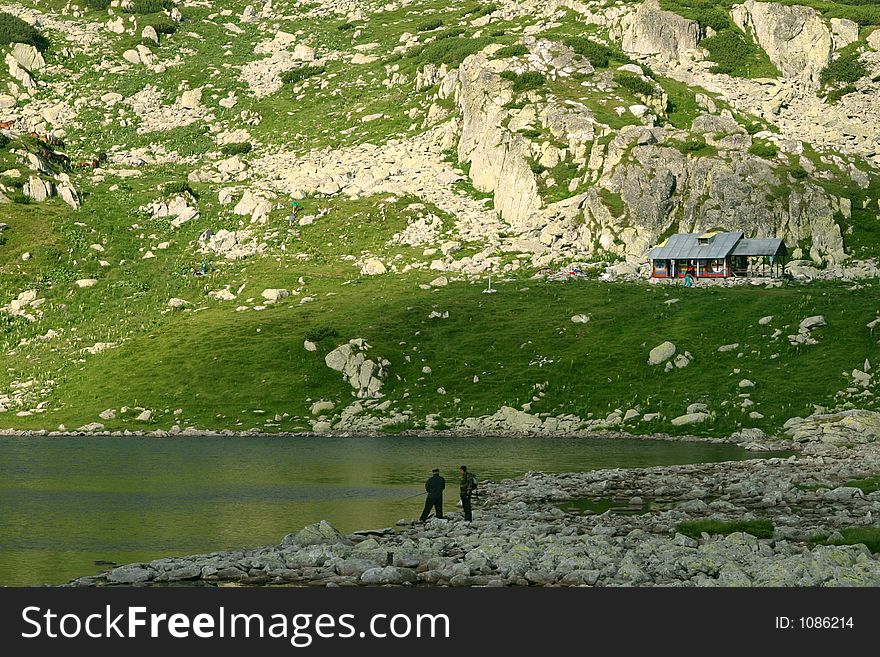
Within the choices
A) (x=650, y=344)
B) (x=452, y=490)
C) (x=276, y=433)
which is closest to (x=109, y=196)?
(x=276, y=433)

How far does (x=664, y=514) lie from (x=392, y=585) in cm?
1730

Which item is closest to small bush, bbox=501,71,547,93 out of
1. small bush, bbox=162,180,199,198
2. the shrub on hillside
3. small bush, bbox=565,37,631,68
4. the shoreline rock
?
the shrub on hillside

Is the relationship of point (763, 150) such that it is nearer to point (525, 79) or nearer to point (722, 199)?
point (722, 199)

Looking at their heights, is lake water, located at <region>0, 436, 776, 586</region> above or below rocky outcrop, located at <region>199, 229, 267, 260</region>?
below

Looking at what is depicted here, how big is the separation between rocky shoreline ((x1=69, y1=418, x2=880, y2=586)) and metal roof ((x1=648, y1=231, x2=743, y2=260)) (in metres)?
86.5

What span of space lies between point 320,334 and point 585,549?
268 feet

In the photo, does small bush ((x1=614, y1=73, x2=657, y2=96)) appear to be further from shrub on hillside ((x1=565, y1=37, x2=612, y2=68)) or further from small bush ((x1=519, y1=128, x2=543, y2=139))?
small bush ((x1=519, y1=128, x2=543, y2=139))

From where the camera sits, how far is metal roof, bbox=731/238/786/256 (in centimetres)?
13475

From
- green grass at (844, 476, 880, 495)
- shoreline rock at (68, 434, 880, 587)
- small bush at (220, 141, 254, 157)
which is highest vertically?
small bush at (220, 141, 254, 157)

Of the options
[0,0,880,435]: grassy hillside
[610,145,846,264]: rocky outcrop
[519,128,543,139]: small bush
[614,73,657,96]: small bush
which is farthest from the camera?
[614,73,657,96]: small bush

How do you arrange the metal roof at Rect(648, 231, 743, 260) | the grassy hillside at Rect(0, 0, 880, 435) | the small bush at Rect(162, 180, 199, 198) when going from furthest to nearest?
the small bush at Rect(162, 180, 199, 198) < the metal roof at Rect(648, 231, 743, 260) < the grassy hillside at Rect(0, 0, 880, 435)

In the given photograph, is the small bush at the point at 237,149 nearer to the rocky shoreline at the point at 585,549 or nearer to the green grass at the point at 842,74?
the green grass at the point at 842,74

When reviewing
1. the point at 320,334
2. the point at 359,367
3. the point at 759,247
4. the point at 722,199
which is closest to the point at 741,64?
the point at 722,199

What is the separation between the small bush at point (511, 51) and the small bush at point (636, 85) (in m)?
20.6
